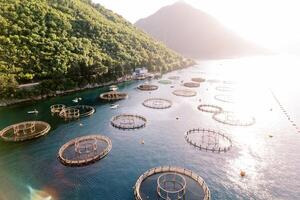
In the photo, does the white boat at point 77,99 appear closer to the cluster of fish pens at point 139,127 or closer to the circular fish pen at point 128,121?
the cluster of fish pens at point 139,127

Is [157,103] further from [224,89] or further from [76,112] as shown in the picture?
[224,89]

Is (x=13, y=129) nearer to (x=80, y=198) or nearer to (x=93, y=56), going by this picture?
(x=80, y=198)

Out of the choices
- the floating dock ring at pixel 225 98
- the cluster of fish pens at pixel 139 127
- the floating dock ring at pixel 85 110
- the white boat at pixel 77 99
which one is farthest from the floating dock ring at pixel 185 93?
the white boat at pixel 77 99

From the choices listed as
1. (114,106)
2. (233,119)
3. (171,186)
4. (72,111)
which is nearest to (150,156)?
(171,186)

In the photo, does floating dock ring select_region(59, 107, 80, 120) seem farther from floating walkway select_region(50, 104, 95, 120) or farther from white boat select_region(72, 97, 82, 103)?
white boat select_region(72, 97, 82, 103)

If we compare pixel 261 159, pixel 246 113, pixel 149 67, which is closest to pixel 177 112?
pixel 246 113

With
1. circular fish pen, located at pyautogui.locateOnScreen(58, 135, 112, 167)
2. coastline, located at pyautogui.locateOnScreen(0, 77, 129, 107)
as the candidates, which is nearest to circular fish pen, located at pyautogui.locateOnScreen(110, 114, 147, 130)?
circular fish pen, located at pyautogui.locateOnScreen(58, 135, 112, 167)
